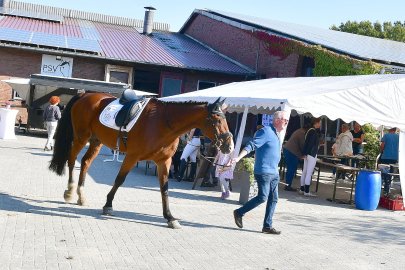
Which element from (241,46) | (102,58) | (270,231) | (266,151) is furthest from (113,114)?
(241,46)

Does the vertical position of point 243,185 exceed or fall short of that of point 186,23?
it falls short

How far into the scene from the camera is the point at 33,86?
2166 centimetres

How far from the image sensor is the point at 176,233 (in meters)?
7.70

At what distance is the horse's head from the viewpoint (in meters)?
7.55

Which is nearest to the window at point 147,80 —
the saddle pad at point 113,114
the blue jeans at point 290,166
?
the blue jeans at point 290,166

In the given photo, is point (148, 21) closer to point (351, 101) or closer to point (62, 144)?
point (351, 101)

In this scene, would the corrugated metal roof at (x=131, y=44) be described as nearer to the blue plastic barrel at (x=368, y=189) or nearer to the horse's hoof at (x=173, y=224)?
the blue plastic barrel at (x=368, y=189)

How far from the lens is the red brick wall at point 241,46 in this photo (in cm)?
2462

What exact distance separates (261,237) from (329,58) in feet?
43.8

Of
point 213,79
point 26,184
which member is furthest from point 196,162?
point 213,79

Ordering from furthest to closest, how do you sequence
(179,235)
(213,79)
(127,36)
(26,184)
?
(127,36), (213,79), (26,184), (179,235)

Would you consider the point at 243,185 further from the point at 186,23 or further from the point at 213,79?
the point at 186,23

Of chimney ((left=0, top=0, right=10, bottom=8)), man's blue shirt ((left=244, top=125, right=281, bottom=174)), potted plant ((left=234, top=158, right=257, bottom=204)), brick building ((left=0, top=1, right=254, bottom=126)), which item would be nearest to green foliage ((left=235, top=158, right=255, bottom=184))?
potted plant ((left=234, top=158, right=257, bottom=204))

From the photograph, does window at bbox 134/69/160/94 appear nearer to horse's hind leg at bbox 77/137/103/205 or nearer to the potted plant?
the potted plant
